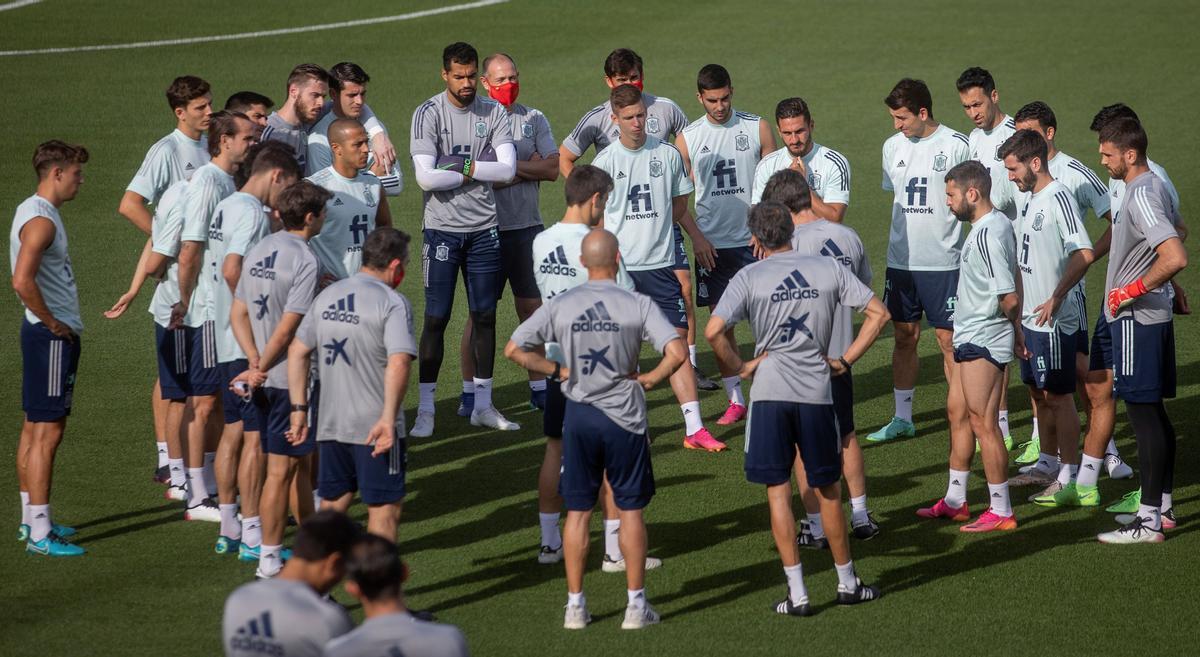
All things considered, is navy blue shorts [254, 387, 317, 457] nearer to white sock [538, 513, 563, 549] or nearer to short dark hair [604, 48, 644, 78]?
white sock [538, 513, 563, 549]

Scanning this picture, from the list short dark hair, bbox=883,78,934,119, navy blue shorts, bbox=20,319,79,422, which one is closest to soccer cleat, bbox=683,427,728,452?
short dark hair, bbox=883,78,934,119

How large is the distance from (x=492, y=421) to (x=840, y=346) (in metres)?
3.59

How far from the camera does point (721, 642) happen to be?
7.14 meters

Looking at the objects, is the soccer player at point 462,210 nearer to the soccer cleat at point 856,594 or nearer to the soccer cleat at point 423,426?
the soccer cleat at point 423,426

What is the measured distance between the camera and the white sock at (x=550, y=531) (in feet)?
27.1

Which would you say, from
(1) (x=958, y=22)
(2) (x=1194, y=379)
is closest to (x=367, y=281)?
(2) (x=1194, y=379)

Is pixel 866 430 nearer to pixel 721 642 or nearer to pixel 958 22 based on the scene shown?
pixel 721 642

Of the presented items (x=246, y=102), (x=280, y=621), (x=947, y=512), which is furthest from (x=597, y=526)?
(x=280, y=621)

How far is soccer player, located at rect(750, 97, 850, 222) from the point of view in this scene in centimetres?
977

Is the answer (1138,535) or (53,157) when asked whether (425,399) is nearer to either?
(53,157)

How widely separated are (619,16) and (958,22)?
6.68 metres

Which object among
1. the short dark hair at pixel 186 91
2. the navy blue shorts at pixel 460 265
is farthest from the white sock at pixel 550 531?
the short dark hair at pixel 186 91

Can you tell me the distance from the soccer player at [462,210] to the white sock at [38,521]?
10.3 feet

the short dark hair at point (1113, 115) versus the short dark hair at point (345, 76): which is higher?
the short dark hair at point (345, 76)
